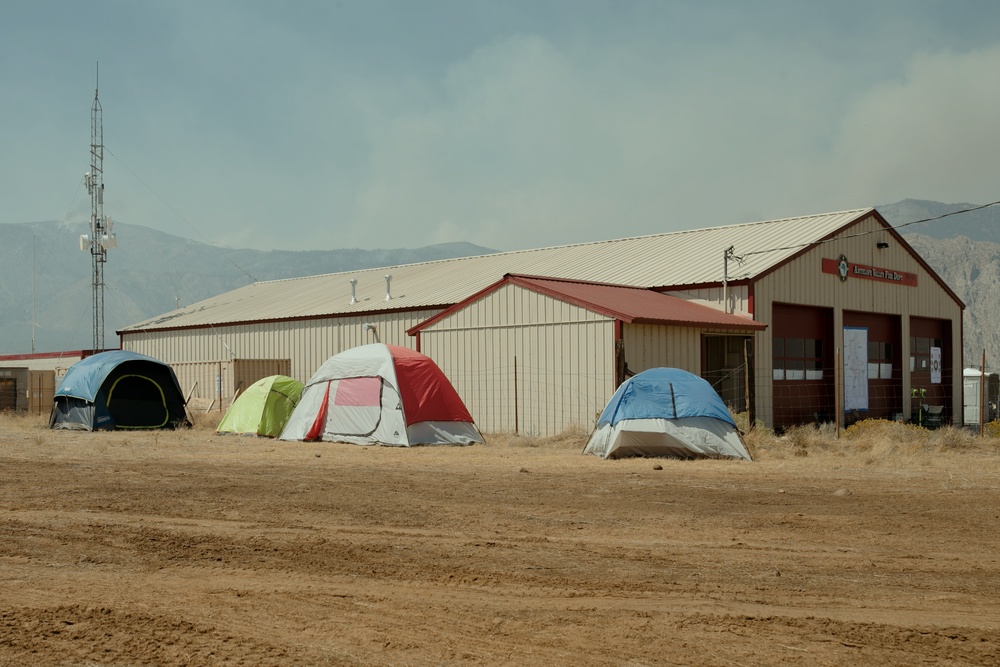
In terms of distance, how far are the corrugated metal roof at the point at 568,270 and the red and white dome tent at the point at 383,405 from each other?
701 centimetres

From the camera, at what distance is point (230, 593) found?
697 centimetres

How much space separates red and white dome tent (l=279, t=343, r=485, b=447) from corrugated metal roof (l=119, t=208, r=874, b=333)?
23.0 ft

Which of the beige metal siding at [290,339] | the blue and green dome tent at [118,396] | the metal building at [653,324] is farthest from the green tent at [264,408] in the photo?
the beige metal siding at [290,339]

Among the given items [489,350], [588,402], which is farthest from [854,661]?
[489,350]

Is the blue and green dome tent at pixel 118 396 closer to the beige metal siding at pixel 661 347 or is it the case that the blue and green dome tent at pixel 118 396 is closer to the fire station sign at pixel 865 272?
the beige metal siding at pixel 661 347

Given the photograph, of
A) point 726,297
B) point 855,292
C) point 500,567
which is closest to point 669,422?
point 726,297

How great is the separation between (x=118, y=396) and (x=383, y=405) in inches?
339

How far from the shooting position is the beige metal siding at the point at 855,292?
2520 centimetres

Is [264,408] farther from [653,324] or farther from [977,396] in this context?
[977,396]

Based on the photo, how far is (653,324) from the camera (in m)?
21.4

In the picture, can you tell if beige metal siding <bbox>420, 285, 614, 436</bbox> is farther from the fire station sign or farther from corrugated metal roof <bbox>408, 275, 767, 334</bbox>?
Result: the fire station sign

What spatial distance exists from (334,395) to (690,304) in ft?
30.2

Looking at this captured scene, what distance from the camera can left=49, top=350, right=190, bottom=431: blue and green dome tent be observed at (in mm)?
24875

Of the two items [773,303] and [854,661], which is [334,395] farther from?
[854,661]
